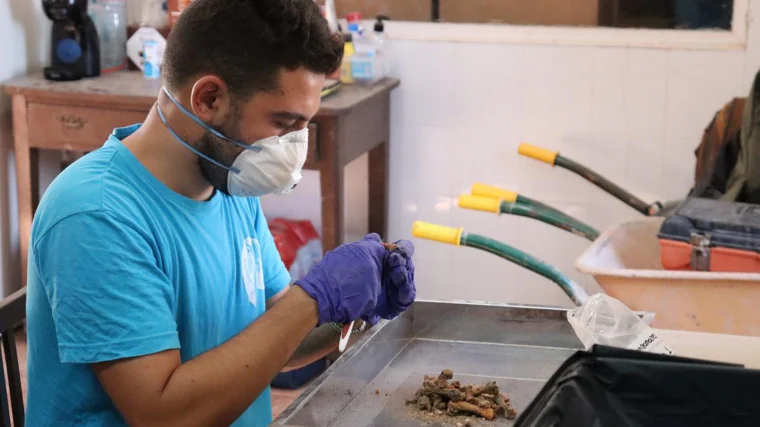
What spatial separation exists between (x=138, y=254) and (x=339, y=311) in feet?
0.93

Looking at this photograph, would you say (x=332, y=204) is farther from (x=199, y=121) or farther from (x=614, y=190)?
(x=199, y=121)

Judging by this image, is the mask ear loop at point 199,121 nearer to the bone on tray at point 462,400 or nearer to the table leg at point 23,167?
the bone on tray at point 462,400

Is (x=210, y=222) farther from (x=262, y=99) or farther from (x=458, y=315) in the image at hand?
(x=458, y=315)

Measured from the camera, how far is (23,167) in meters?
3.10

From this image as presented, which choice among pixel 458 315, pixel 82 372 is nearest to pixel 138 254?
pixel 82 372

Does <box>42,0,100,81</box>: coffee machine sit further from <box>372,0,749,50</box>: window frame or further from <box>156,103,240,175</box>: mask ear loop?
<box>156,103,240,175</box>: mask ear loop

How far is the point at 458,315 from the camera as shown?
1.67 m

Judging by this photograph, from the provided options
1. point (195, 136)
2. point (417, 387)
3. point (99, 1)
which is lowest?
point (417, 387)

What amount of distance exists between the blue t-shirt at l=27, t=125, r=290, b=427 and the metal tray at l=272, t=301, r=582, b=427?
175 millimetres

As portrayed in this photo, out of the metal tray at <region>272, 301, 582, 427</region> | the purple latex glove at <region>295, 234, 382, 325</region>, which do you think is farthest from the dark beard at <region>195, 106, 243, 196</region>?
the metal tray at <region>272, 301, 582, 427</region>

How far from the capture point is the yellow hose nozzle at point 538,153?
9.37 ft

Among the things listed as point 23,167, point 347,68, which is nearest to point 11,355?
point 23,167

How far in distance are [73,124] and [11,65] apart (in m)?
0.37

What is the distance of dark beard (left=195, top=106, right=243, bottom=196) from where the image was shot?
133 cm
